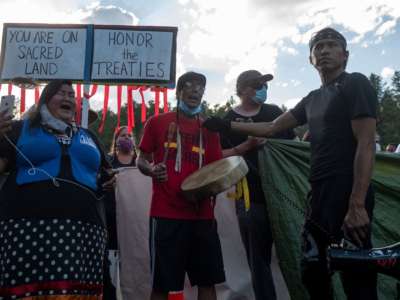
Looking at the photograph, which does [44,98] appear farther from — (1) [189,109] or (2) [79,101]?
(2) [79,101]

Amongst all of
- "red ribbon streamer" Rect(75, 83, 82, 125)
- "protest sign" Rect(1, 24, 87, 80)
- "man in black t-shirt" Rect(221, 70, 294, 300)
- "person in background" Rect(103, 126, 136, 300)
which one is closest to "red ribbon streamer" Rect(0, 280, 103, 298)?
"person in background" Rect(103, 126, 136, 300)

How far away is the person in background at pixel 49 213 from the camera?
2650 millimetres

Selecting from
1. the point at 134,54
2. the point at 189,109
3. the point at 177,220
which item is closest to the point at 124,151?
the point at 134,54

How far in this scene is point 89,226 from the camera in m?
2.88

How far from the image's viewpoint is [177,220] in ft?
10.6

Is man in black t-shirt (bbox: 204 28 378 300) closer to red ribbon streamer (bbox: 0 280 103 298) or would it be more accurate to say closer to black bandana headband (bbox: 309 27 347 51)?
black bandana headband (bbox: 309 27 347 51)

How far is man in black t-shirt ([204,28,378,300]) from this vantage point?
2.47 meters

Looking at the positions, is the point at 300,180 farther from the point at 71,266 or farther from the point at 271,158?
the point at 71,266

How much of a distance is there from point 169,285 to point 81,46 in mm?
3192

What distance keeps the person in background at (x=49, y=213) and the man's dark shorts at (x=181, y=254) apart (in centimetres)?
41

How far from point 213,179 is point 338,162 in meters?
0.82

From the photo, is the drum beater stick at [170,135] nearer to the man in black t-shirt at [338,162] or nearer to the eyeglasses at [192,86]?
the eyeglasses at [192,86]

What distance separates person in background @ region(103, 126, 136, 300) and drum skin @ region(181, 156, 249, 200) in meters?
0.96

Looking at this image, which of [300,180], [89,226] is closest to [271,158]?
[300,180]
